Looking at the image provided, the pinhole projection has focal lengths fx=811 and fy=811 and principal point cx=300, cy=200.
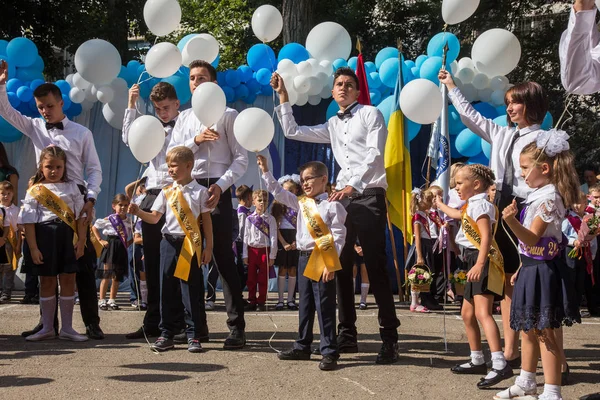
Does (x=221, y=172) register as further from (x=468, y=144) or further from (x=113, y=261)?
(x=468, y=144)

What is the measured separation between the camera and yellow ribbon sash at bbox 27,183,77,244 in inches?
238

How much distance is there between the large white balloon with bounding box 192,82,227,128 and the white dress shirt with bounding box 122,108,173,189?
0.59 m

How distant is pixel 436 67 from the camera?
421 inches

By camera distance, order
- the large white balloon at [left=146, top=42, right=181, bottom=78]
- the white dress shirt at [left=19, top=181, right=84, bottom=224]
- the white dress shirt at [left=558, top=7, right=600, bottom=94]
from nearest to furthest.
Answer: the white dress shirt at [left=558, top=7, right=600, bottom=94] → the white dress shirt at [left=19, top=181, right=84, bottom=224] → the large white balloon at [left=146, top=42, right=181, bottom=78]

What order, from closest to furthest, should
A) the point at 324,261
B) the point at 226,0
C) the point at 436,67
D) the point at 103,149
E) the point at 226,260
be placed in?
the point at 324,261 → the point at 226,260 → the point at 436,67 → the point at 103,149 → the point at 226,0

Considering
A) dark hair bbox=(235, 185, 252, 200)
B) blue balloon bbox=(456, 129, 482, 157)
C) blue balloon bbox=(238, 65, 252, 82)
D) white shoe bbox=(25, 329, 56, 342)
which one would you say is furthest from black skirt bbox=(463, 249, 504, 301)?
blue balloon bbox=(238, 65, 252, 82)

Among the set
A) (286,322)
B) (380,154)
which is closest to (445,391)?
(380,154)

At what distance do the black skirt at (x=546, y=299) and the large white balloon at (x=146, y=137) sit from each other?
9.40 ft

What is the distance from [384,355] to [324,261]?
2.40ft

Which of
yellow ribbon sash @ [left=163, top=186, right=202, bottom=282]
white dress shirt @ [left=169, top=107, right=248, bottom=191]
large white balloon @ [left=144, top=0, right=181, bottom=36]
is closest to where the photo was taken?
yellow ribbon sash @ [left=163, top=186, right=202, bottom=282]

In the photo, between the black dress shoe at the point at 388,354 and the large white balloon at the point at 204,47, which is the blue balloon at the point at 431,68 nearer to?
the large white balloon at the point at 204,47

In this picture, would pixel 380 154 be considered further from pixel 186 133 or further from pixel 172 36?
pixel 172 36

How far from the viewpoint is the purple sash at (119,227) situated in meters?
9.99

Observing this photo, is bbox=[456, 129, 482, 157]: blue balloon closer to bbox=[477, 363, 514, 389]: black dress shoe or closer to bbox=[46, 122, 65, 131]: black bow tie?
bbox=[46, 122, 65, 131]: black bow tie
